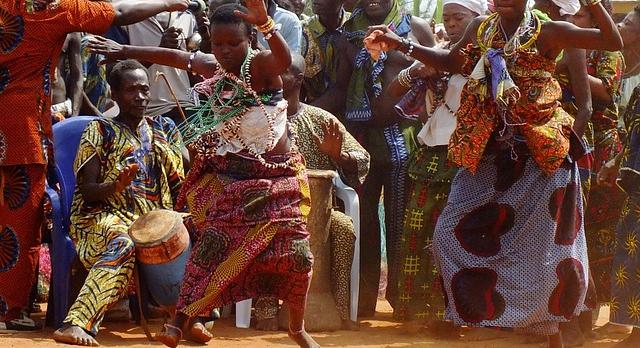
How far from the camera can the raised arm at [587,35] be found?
21.8 feet

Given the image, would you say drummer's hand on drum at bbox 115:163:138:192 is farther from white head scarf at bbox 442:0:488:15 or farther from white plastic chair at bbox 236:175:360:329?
white head scarf at bbox 442:0:488:15

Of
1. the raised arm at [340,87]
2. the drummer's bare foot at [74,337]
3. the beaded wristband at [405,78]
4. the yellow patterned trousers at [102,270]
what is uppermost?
the raised arm at [340,87]

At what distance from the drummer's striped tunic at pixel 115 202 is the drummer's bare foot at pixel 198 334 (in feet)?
1.60

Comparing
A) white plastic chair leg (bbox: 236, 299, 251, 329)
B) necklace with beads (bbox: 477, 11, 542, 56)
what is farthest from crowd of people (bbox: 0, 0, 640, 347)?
white plastic chair leg (bbox: 236, 299, 251, 329)

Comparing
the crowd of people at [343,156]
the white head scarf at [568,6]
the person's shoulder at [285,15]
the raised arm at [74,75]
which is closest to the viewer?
the crowd of people at [343,156]

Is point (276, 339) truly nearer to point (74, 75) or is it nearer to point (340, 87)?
point (340, 87)

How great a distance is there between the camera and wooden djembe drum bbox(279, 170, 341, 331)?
328 inches

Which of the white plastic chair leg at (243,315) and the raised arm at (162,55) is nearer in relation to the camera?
the raised arm at (162,55)

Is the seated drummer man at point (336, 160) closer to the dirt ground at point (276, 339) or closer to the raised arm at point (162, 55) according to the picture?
the dirt ground at point (276, 339)

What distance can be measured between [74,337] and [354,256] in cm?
215

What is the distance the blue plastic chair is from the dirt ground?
25 cm

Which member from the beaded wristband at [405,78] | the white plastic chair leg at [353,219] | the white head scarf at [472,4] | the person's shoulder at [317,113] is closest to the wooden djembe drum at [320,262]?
the white plastic chair leg at [353,219]

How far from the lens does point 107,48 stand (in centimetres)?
719

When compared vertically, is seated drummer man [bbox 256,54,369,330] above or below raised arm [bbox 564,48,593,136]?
below
